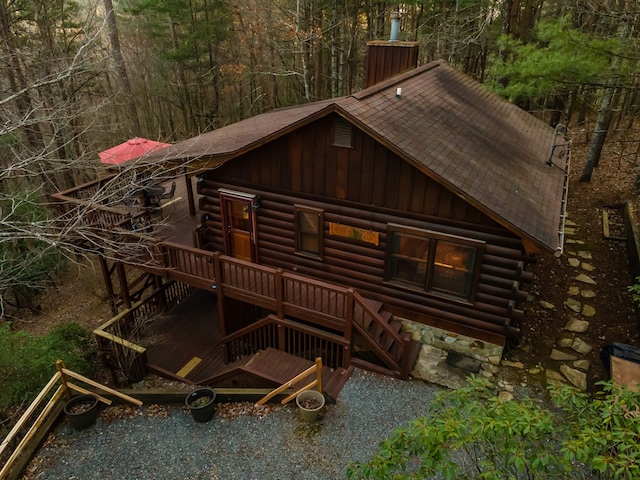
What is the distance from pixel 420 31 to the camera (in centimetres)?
2483

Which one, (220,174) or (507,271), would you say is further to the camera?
(220,174)

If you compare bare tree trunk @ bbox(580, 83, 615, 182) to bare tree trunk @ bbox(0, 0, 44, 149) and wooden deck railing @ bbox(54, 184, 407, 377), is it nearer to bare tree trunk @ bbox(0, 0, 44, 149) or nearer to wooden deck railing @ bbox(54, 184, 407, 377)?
wooden deck railing @ bbox(54, 184, 407, 377)

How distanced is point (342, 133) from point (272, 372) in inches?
217

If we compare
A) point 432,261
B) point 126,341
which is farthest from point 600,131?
point 126,341

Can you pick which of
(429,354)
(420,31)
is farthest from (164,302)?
(420,31)

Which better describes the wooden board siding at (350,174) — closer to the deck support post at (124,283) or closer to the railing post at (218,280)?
the railing post at (218,280)

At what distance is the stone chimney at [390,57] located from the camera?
12609 millimetres

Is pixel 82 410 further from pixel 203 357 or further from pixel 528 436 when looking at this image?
pixel 528 436

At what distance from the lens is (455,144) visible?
954 cm

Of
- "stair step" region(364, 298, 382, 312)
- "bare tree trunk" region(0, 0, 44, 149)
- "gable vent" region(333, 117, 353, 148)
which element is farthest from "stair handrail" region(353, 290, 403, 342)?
"bare tree trunk" region(0, 0, 44, 149)

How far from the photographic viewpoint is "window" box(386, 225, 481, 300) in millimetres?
8586

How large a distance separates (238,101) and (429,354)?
23.8 meters

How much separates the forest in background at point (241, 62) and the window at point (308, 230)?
5.74m

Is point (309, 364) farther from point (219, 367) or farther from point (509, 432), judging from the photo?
point (509, 432)
